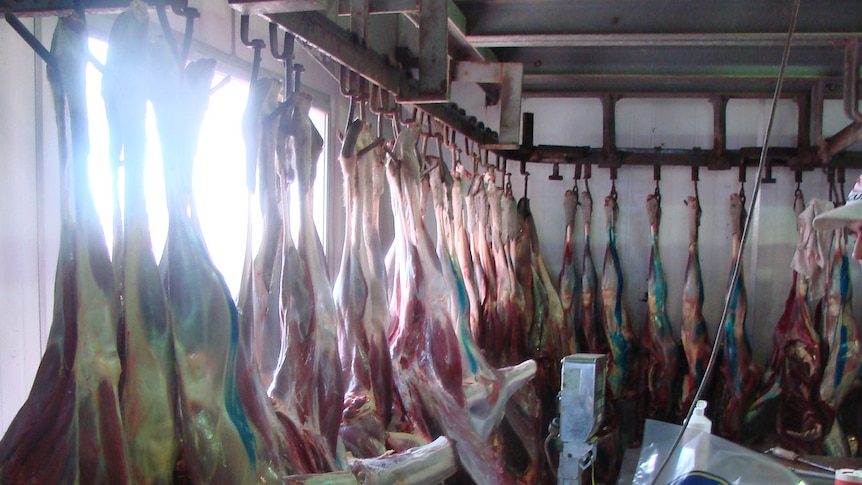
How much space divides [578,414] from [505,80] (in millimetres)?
1304

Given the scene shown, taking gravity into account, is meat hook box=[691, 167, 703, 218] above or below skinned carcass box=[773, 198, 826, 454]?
above

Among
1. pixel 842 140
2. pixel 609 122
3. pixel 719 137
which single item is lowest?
pixel 842 140

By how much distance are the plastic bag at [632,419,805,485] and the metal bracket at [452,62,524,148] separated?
1431 millimetres

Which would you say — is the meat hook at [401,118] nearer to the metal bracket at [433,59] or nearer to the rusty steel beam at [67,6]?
the metal bracket at [433,59]

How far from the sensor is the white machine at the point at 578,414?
2322 mm

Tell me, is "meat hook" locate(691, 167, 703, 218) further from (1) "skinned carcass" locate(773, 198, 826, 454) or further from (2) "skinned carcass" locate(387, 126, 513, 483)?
(2) "skinned carcass" locate(387, 126, 513, 483)

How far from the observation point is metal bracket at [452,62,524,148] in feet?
8.66

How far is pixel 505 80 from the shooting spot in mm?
2779

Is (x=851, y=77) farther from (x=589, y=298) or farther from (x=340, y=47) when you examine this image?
(x=340, y=47)

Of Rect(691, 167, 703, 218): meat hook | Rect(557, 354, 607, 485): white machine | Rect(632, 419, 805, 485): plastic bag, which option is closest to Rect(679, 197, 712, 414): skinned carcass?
Rect(691, 167, 703, 218): meat hook

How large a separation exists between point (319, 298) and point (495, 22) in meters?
2.06

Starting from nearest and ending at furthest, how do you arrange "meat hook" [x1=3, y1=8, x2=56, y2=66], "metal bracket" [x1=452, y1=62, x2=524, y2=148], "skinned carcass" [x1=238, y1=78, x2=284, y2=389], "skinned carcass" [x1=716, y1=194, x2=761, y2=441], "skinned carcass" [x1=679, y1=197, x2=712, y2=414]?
"meat hook" [x1=3, y1=8, x2=56, y2=66] < "skinned carcass" [x1=238, y1=78, x2=284, y2=389] < "metal bracket" [x1=452, y1=62, x2=524, y2=148] < "skinned carcass" [x1=716, y1=194, x2=761, y2=441] < "skinned carcass" [x1=679, y1=197, x2=712, y2=414]

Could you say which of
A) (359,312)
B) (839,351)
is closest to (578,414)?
(359,312)

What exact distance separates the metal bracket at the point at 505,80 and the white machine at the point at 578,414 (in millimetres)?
1024
